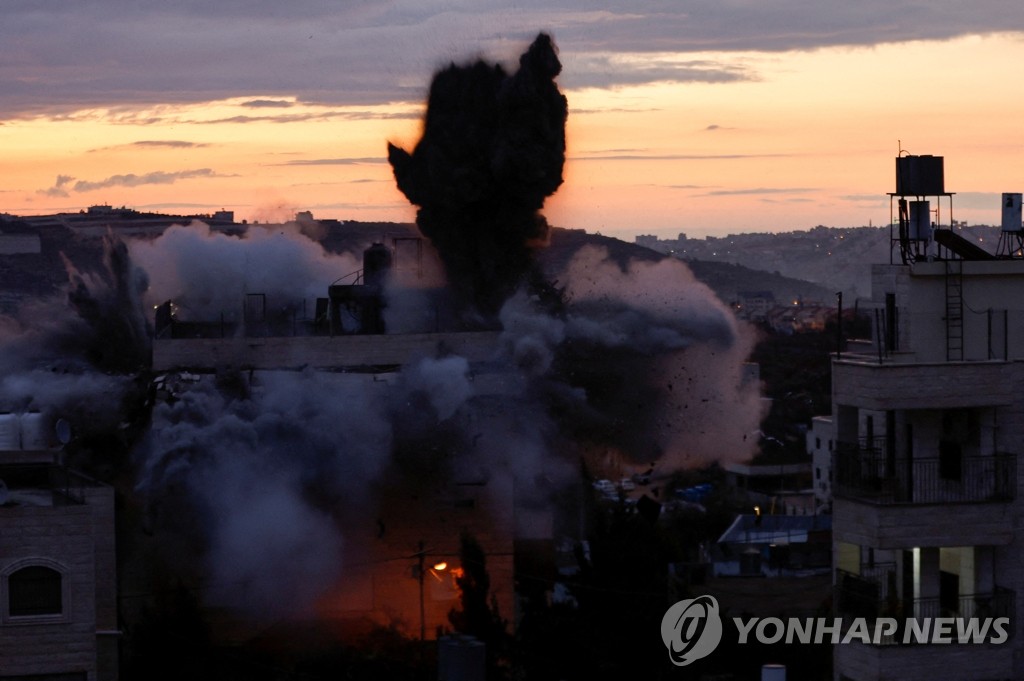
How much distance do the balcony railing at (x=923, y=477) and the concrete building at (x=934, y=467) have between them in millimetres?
18

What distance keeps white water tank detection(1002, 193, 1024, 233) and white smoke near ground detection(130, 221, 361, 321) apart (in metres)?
39.3

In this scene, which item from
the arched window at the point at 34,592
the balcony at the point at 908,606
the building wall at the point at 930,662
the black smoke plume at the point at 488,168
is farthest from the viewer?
the black smoke plume at the point at 488,168

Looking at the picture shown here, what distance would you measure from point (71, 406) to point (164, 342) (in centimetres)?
384

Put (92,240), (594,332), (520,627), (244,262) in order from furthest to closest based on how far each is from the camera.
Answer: (92,240) → (244,262) → (594,332) → (520,627)

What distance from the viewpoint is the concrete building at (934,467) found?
2352 centimetres

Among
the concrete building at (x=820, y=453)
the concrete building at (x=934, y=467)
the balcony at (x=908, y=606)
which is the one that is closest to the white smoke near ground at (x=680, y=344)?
the concrete building at (x=820, y=453)

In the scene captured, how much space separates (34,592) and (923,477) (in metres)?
15.7

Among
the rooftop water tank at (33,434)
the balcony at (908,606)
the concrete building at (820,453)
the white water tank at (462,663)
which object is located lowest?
the concrete building at (820,453)

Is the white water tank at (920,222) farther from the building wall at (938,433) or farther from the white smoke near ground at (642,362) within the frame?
the white smoke near ground at (642,362)

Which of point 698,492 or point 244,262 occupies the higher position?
point 244,262

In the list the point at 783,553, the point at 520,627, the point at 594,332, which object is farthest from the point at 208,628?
the point at 594,332

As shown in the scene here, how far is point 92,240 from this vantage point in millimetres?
116000

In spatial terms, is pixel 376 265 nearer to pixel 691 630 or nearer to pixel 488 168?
pixel 488 168

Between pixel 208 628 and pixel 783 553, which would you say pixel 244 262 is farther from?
pixel 783 553
